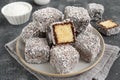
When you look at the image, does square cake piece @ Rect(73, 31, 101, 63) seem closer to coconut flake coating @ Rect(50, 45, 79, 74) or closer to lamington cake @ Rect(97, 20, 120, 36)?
coconut flake coating @ Rect(50, 45, 79, 74)

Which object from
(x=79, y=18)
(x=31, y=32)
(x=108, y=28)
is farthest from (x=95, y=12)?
(x=31, y=32)

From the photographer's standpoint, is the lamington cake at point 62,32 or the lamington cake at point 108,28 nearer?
the lamington cake at point 62,32

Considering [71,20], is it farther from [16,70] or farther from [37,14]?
[16,70]

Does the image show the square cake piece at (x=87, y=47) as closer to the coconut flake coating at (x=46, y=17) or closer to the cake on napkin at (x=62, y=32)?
the cake on napkin at (x=62, y=32)

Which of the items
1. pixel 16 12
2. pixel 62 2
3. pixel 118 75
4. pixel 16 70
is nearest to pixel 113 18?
pixel 62 2

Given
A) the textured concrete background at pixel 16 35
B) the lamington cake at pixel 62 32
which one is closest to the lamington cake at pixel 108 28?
the textured concrete background at pixel 16 35

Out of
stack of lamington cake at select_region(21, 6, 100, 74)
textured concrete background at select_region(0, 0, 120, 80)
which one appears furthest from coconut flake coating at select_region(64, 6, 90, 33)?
textured concrete background at select_region(0, 0, 120, 80)
